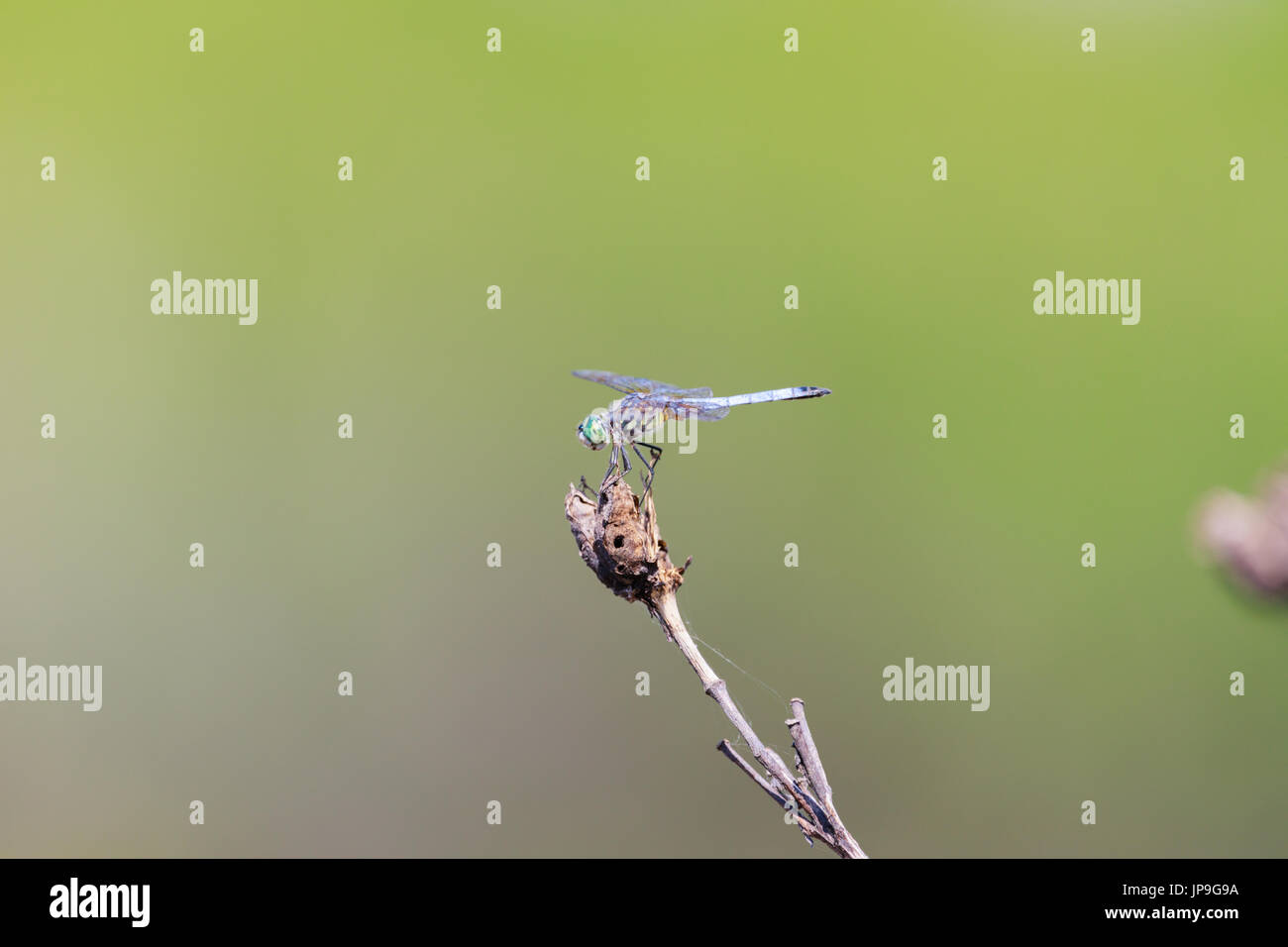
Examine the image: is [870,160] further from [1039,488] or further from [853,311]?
[1039,488]

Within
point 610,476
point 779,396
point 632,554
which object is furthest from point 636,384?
point 632,554

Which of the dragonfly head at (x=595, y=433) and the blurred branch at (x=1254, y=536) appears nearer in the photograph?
the blurred branch at (x=1254, y=536)

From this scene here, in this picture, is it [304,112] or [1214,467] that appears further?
[304,112]

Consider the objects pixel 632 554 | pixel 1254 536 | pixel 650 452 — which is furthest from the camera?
pixel 650 452

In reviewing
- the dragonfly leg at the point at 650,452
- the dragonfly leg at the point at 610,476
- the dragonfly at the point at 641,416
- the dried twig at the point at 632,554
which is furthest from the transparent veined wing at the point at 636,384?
the dried twig at the point at 632,554

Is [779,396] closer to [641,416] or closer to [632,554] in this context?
[641,416]

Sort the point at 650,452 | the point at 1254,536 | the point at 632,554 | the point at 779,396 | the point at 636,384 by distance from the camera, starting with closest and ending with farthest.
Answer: the point at 1254,536
the point at 632,554
the point at 650,452
the point at 779,396
the point at 636,384

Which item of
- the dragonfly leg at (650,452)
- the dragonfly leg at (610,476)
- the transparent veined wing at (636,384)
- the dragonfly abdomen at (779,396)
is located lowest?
the dragonfly leg at (610,476)

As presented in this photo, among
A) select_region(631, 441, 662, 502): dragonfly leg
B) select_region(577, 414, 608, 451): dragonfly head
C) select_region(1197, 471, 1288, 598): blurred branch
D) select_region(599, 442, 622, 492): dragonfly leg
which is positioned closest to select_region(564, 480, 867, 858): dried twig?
select_region(599, 442, 622, 492): dragonfly leg

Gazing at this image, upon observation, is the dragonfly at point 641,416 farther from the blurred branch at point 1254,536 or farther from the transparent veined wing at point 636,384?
the blurred branch at point 1254,536

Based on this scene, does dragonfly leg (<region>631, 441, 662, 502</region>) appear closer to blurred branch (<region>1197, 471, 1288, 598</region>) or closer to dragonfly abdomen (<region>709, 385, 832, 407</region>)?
dragonfly abdomen (<region>709, 385, 832, 407</region>)


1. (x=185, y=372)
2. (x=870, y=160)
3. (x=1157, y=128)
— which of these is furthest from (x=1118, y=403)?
(x=185, y=372)
